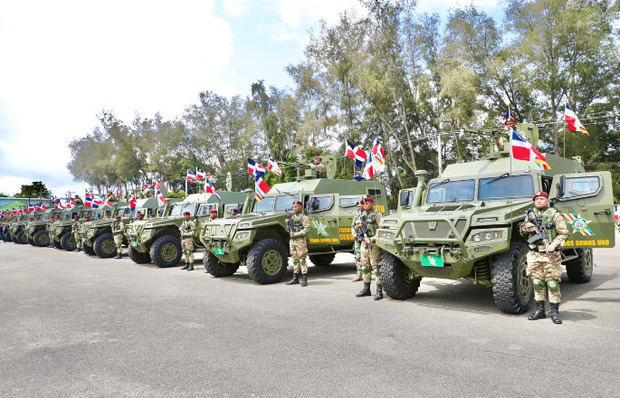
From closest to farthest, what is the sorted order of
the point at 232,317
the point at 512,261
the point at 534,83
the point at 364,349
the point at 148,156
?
the point at 364,349
the point at 512,261
the point at 232,317
the point at 534,83
the point at 148,156

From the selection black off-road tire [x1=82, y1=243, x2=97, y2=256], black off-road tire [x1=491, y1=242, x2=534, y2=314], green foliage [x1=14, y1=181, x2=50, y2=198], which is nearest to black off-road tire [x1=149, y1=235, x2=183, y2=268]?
black off-road tire [x1=82, y1=243, x2=97, y2=256]

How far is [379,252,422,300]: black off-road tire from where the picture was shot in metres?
6.69

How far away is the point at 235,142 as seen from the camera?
4078 cm

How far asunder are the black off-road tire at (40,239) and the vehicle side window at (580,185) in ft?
80.0

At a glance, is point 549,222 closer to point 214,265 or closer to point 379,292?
point 379,292

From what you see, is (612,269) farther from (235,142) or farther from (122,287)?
(235,142)

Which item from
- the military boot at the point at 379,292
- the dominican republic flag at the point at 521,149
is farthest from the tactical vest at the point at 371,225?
the dominican republic flag at the point at 521,149

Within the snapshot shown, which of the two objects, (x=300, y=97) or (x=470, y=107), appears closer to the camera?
(x=470, y=107)

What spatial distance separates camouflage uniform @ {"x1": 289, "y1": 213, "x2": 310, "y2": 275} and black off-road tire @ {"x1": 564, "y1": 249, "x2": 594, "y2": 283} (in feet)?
14.7

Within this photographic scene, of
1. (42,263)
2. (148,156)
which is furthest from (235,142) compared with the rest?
(42,263)

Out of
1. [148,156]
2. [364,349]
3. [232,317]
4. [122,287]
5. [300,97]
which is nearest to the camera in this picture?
[364,349]

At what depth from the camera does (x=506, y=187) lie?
22.9 feet

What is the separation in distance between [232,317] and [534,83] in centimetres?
2217

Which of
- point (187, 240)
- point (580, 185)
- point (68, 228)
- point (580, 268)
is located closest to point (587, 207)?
point (580, 185)
